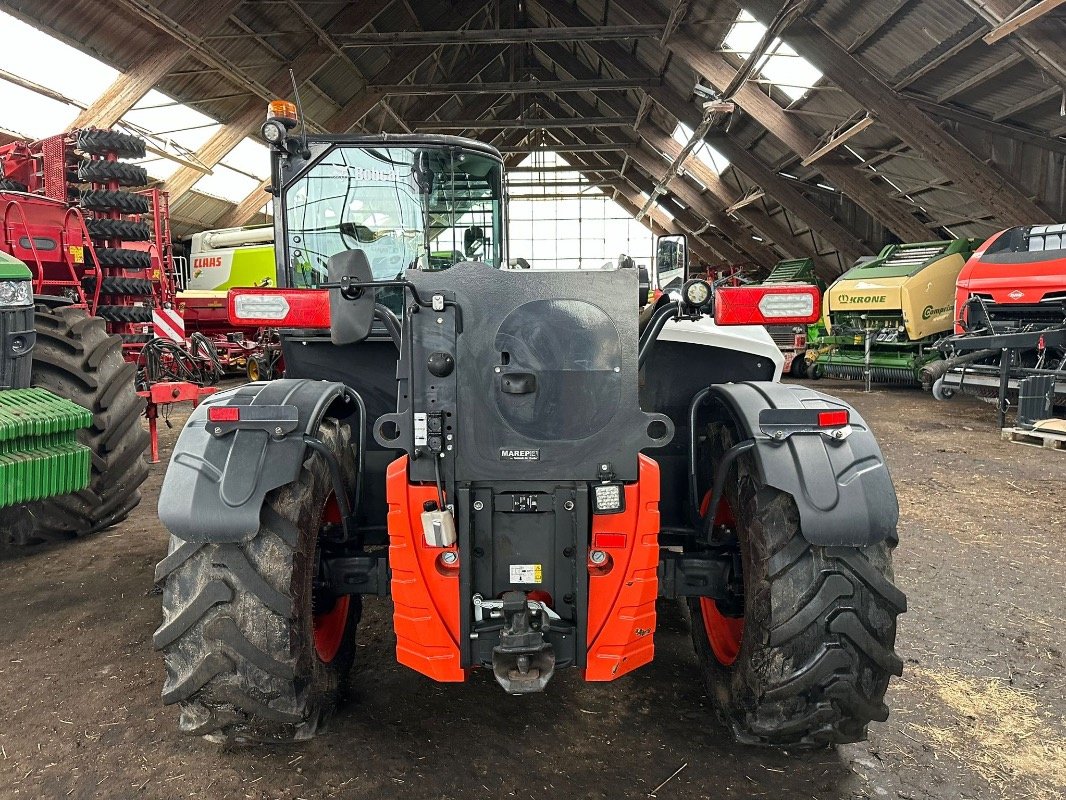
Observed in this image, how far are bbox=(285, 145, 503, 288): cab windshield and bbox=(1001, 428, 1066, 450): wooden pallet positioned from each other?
19.6ft

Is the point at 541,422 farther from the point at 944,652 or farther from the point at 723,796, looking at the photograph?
the point at 944,652

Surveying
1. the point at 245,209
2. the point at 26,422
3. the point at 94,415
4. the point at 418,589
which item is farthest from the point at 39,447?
the point at 245,209

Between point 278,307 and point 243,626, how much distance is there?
0.90 metres

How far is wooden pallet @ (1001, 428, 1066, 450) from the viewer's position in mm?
6537

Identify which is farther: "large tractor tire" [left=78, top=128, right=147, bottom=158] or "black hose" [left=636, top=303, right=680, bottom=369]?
"large tractor tire" [left=78, top=128, right=147, bottom=158]

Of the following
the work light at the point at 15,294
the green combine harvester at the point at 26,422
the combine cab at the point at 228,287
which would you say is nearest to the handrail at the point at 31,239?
the green combine harvester at the point at 26,422

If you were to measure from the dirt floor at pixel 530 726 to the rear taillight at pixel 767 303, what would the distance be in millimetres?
1295

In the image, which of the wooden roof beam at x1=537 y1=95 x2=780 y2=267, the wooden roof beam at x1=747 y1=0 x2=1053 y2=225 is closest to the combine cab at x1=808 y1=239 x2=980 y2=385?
the wooden roof beam at x1=747 y1=0 x2=1053 y2=225

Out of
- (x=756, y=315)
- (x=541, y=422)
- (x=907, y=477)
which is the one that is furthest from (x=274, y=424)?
(x=907, y=477)

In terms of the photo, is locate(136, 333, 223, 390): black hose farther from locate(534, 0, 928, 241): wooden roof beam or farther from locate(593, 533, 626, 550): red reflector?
locate(534, 0, 928, 241): wooden roof beam

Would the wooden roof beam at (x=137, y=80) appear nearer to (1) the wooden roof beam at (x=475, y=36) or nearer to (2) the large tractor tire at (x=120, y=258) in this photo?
(1) the wooden roof beam at (x=475, y=36)

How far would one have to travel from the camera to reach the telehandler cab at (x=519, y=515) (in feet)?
6.13

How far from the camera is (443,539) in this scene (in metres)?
1.82

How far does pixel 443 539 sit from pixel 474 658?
377mm
